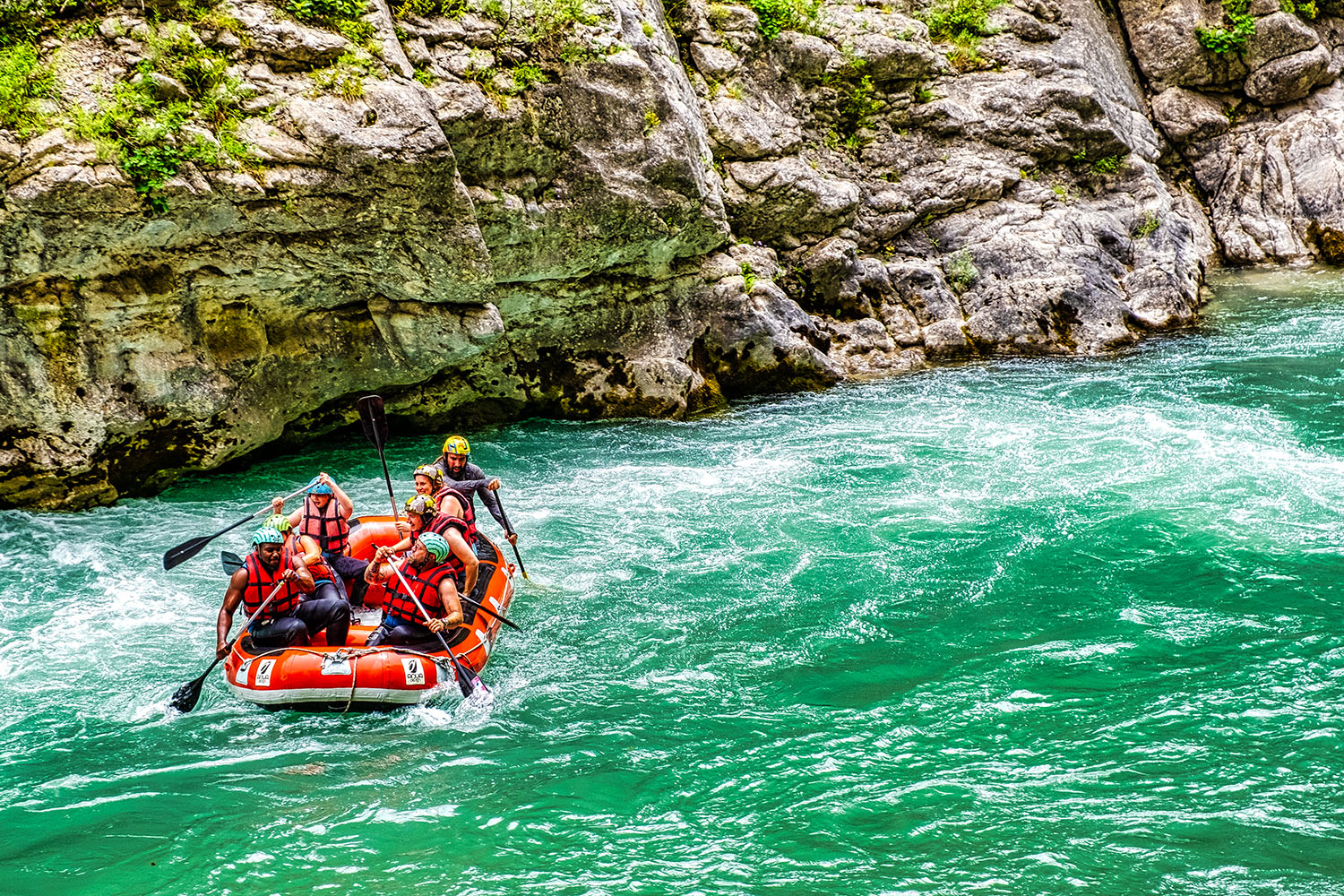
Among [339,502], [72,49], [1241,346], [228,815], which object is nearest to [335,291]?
[72,49]

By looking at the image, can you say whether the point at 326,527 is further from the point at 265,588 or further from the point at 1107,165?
the point at 1107,165

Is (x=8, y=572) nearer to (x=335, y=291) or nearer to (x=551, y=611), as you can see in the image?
(x=335, y=291)

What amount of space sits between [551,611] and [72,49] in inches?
267

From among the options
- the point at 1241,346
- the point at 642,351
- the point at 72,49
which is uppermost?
the point at 72,49

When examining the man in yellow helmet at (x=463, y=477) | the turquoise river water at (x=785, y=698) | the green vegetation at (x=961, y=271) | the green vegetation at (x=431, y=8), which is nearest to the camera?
the turquoise river water at (x=785, y=698)

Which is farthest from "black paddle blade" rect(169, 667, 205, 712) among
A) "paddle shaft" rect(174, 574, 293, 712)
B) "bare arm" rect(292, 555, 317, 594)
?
"bare arm" rect(292, 555, 317, 594)

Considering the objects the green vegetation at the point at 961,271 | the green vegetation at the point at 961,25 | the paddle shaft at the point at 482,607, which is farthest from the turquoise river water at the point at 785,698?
the green vegetation at the point at 961,25

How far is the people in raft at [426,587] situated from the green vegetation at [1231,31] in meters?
19.3

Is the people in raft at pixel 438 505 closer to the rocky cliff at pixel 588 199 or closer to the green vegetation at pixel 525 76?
the rocky cliff at pixel 588 199

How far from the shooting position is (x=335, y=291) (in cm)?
1109

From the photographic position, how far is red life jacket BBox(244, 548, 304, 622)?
23.2ft

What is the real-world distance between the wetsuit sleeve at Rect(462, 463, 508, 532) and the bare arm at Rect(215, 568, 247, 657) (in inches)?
93.1

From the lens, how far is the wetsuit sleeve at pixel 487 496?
8.88 metres

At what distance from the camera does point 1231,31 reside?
1925 cm
